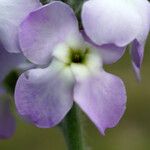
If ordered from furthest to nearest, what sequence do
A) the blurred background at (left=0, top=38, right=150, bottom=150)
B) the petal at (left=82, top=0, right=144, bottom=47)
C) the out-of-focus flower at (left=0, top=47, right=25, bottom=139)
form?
the blurred background at (left=0, top=38, right=150, bottom=150) < the out-of-focus flower at (left=0, top=47, right=25, bottom=139) < the petal at (left=82, top=0, right=144, bottom=47)

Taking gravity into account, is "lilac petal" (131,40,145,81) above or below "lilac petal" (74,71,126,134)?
above

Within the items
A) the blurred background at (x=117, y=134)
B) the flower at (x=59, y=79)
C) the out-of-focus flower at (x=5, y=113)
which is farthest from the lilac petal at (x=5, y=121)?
the blurred background at (x=117, y=134)

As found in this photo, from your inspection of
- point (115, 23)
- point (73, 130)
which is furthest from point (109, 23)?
point (73, 130)

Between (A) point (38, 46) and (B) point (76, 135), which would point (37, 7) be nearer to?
(A) point (38, 46)

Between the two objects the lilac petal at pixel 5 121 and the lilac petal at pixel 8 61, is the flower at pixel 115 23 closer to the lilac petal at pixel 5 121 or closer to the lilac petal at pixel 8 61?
the lilac petal at pixel 8 61

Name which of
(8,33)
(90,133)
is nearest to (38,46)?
(8,33)

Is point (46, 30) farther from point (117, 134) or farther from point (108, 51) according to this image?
point (117, 134)

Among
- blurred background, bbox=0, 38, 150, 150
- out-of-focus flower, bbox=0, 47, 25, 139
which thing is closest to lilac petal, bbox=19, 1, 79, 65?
out-of-focus flower, bbox=0, 47, 25, 139

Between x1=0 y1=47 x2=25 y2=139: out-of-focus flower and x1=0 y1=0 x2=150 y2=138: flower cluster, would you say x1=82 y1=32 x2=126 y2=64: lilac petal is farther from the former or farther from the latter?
x1=0 y1=47 x2=25 y2=139: out-of-focus flower
